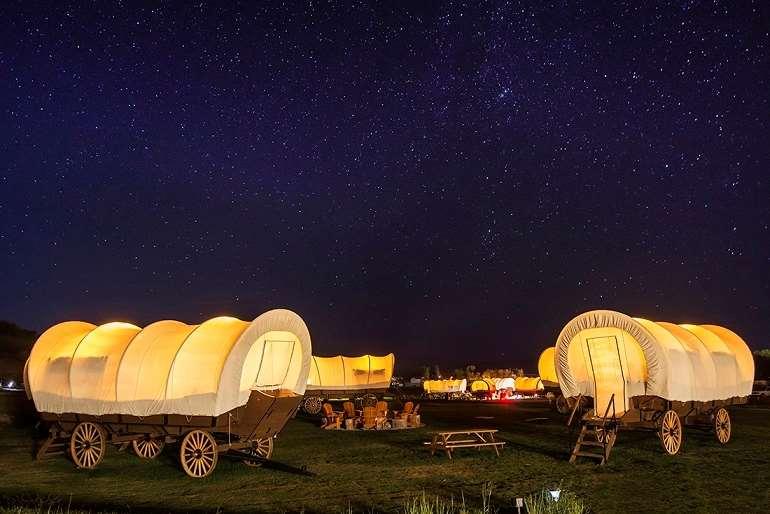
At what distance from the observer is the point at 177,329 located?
45.5 ft

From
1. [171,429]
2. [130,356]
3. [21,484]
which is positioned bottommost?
[21,484]

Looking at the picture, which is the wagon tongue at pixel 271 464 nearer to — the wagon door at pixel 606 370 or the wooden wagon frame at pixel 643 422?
the wooden wagon frame at pixel 643 422

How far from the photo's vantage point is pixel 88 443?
1355 centimetres

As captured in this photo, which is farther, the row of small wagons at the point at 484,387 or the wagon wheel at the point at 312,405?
the row of small wagons at the point at 484,387

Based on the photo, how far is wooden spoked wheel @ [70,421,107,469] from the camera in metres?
13.5

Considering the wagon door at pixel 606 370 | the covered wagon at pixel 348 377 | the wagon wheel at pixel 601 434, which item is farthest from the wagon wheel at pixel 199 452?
the covered wagon at pixel 348 377

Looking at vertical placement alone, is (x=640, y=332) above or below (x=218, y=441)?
above

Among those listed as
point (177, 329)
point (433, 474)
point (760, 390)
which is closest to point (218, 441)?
point (177, 329)

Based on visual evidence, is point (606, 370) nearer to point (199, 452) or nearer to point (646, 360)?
point (646, 360)

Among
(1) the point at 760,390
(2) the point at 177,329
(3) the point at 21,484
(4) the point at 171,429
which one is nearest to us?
(3) the point at 21,484

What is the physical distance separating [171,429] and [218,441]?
1.13 m

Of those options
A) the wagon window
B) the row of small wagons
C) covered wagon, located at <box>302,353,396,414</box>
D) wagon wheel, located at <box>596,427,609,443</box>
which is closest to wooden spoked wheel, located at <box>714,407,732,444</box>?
wagon wheel, located at <box>596,427,609,443</box>

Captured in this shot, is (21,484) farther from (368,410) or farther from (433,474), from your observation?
(368,410)

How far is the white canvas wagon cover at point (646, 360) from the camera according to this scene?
46.5 feet
